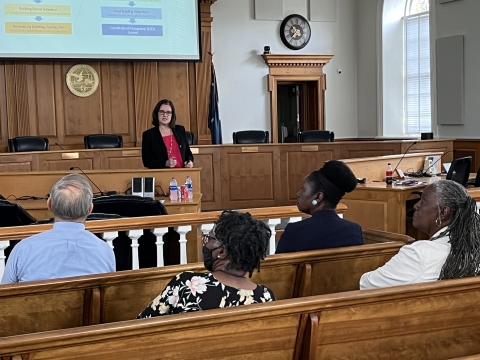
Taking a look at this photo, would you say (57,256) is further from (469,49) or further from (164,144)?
(469,49)

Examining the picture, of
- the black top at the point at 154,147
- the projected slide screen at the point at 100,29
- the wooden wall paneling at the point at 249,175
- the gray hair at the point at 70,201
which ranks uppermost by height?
the projected slide screen at the point at 100,29

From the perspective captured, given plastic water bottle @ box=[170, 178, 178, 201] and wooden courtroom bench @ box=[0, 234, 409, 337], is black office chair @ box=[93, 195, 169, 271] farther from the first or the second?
wooden courtroom bench @ box=[0, 234, 409, 337]

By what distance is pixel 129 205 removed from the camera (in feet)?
13.1

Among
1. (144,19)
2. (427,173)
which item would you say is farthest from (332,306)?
(144,19)

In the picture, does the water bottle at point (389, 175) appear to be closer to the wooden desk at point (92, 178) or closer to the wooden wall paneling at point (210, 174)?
the wooden desk at point (92, 178)

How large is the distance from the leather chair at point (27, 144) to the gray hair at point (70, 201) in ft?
21.8

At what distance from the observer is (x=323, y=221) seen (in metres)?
2.96

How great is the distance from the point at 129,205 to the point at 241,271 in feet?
6.77

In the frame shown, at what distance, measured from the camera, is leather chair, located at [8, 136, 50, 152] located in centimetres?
888

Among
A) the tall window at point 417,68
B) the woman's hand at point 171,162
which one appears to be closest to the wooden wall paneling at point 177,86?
the tall window at point 417,68

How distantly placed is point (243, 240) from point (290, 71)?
10.2 meters

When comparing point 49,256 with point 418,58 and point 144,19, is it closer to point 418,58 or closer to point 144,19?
point 144,19

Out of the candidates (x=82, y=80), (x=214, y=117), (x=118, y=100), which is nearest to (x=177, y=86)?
(x=214, y=117)

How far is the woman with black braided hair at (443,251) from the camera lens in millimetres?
2371
